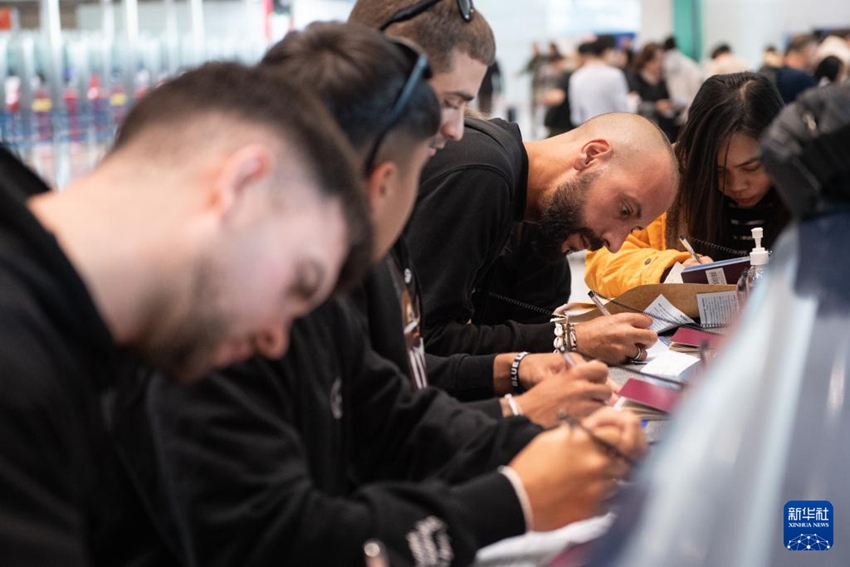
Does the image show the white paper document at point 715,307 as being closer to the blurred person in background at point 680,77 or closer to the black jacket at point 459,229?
the black jacket at point 459,229

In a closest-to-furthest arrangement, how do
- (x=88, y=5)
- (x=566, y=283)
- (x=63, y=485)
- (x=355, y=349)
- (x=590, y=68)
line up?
(x=63, y=485)
(x=355, y=349)
(x=566, y=283)
(x=590, y=68)
(x=88, y=5)

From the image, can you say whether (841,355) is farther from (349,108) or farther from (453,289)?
(453,289)

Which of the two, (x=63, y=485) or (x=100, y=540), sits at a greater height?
(x=63, y=485)

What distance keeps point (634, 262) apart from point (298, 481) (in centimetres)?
194

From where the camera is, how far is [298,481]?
100 centimetres

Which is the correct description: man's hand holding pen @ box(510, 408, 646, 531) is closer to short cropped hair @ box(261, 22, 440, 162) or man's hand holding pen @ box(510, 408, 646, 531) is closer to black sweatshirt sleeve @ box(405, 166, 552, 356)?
short cropped hair @ box(261, 22, 440, 162)

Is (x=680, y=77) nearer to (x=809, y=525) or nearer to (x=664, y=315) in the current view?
(x=664, y=315)

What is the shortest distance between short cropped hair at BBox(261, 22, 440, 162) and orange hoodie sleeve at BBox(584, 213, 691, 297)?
1583 mm

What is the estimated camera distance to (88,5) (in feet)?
33.8

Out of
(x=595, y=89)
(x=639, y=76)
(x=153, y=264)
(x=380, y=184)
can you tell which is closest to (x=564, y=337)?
(x=380, y=184)

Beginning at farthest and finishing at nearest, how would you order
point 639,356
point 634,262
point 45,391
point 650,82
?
point 650,82
point 634,262
point 639,356
point 45,391

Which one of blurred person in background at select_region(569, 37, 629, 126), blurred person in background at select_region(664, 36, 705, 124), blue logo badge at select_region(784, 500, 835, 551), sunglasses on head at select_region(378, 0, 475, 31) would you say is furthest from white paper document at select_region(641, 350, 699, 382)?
blurred person in background at select_region(664, 36, 705, 124)

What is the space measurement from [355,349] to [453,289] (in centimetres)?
81

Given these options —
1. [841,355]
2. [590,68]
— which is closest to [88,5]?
[590,68]
